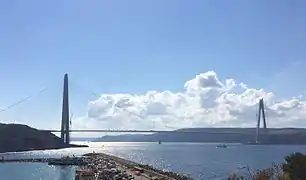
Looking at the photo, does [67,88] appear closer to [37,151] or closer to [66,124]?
[66,124]

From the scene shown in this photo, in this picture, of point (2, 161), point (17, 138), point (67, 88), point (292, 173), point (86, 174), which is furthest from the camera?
point (17, 138)

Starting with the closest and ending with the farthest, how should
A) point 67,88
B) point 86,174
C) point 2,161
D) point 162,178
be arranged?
1. point 162,178
2. point 86,174
3. point 2,161
4. point 67,88

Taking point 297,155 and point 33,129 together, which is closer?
point 297,155

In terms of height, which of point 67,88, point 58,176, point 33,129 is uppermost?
point 67,88

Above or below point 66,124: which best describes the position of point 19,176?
below

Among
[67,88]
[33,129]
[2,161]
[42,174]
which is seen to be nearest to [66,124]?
[67,88]

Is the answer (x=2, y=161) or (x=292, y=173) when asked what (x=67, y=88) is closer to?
(x=2, y=161)
